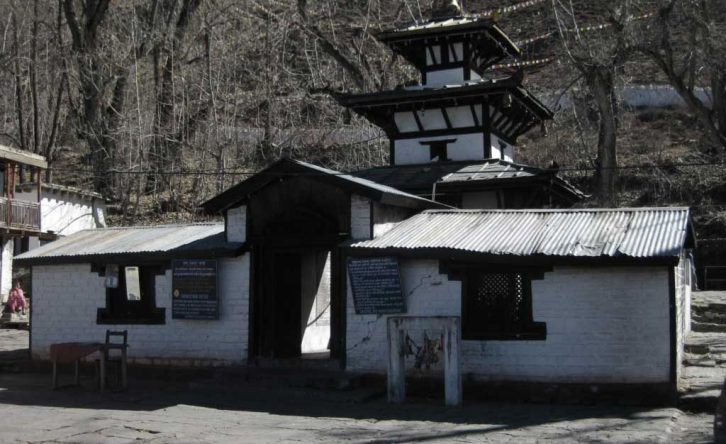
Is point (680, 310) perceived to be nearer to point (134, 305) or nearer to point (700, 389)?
point (700, 389)

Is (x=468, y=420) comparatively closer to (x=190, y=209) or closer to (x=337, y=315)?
(x=337, y=315)

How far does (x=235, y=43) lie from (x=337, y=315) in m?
28.8

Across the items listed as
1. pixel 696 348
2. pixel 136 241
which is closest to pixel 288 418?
pixel 136 241

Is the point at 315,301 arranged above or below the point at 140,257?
below

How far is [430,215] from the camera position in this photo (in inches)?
659

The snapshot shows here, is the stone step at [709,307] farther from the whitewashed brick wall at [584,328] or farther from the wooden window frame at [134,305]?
the wooden window frame at [134,305]

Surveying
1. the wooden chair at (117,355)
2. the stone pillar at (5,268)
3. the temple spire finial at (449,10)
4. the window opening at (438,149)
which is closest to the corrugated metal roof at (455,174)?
the window opening at (438,149)

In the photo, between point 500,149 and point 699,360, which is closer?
point 699,360

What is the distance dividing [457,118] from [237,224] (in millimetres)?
8345

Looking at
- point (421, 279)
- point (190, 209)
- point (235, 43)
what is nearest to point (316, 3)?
point (235, 43)

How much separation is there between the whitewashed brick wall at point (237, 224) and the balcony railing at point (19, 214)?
23.7m

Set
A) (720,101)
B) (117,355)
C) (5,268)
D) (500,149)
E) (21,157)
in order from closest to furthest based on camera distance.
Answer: (117,355) → (500,149) → (720,101) → (21,157) → (5,268)

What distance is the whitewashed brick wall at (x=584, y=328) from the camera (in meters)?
13.2

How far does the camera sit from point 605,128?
106ft
